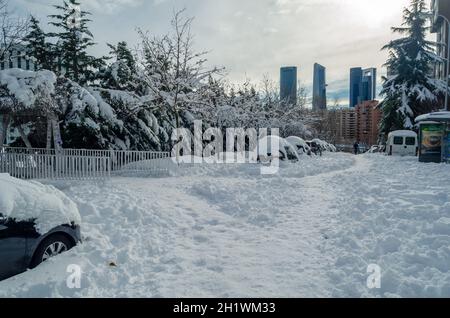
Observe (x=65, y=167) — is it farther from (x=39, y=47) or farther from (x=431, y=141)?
(x=431, y=141)

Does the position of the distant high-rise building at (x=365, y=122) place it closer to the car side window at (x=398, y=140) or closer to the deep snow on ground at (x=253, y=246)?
the car side window at (x=398, y=140)

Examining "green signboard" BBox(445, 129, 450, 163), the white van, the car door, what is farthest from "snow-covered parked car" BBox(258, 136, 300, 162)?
the car door

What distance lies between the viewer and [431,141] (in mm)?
19844

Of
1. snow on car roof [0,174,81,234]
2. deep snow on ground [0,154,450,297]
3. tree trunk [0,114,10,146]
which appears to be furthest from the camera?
tree trunk [0,114,10,146]

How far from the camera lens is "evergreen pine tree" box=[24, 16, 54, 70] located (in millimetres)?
19166

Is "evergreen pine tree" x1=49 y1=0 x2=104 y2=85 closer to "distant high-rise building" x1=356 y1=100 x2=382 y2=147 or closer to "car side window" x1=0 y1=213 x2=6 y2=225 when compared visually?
"car side window" x1=0 y1=213 x2=6 y2=225

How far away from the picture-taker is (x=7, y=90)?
521 inches

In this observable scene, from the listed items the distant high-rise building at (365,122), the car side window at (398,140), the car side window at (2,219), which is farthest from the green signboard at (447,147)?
the distant high-rise building at (365,122)

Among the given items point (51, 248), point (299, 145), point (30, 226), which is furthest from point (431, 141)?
point (30, 226)

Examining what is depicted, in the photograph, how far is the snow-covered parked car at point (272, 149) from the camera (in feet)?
68.0

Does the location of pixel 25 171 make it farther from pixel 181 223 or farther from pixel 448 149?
pixel 448 149

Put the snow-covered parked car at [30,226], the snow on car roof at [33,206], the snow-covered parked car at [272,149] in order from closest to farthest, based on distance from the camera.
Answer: the snow-covered parked car at [30,226]
the snow on car roof at [33,206]
the snow-covered parked car at [272,149]

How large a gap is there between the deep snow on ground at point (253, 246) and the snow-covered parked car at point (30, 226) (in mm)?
196
